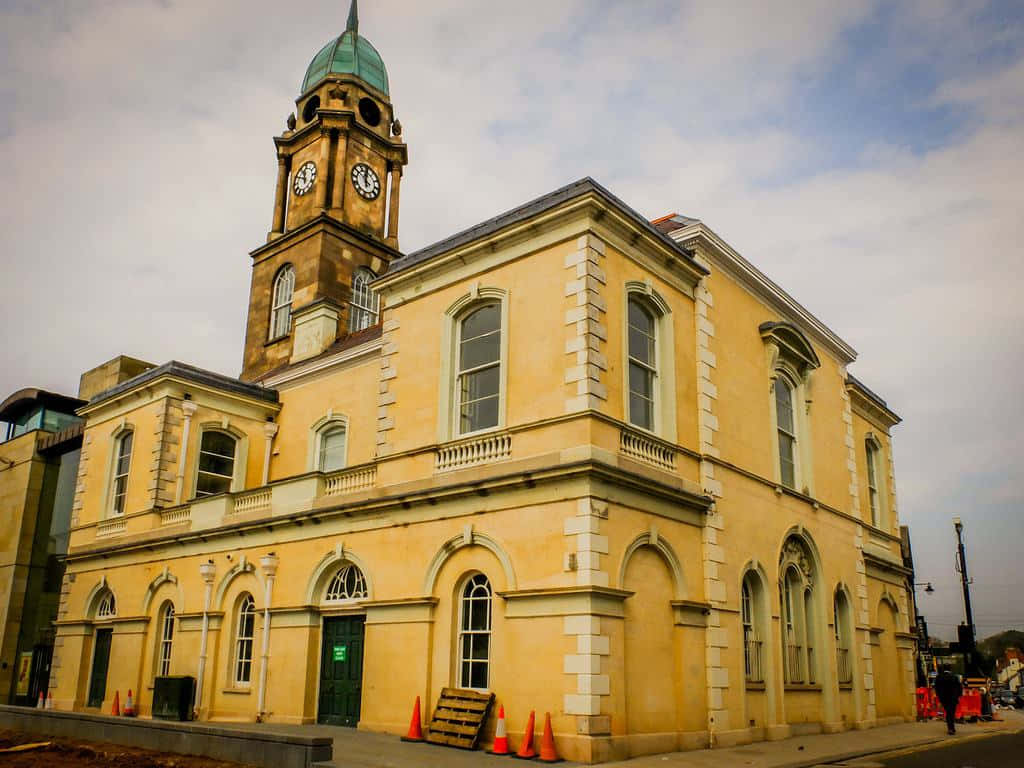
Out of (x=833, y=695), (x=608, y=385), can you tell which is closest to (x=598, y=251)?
(x=608, y=385)

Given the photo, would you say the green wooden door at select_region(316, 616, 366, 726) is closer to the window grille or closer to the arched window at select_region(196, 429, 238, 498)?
the window grille

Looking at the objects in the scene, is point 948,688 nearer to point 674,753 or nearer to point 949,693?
point 949,693

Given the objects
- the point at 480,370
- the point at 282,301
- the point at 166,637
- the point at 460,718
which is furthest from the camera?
the point at 282,301

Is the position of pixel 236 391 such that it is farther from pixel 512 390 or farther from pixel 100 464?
pixel 512 390

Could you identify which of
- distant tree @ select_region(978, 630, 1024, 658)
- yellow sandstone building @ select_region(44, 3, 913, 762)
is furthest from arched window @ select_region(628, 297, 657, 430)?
distant tree @ select_region(978, 630, 1024, 658)

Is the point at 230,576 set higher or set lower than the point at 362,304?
lower

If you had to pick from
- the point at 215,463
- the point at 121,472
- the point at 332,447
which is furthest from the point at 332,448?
the point at 121,472

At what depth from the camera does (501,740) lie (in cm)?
1432

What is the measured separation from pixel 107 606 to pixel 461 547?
47.5ft

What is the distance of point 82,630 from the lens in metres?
25.6

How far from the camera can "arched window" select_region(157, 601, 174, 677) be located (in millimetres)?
23044

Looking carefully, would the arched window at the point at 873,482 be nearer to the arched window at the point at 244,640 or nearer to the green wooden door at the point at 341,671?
the green wooden door at the point at 341,671

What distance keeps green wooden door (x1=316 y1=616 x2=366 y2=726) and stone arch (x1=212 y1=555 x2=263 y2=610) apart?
3333mm

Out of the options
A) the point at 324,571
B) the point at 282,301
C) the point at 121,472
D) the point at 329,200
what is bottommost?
the point at 324,571
